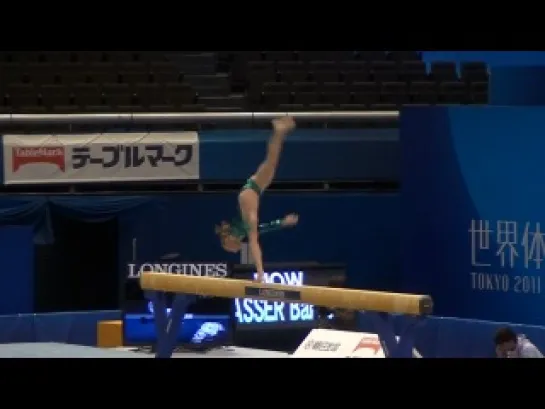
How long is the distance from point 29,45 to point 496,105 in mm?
6624

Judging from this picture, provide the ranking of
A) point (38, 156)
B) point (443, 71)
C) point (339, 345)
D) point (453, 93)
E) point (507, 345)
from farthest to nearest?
point (443, 71), point (453, 93), point (38, 156), point (339, 345), point (507, 345)

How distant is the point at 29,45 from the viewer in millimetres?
6746

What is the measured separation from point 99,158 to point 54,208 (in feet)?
2.59

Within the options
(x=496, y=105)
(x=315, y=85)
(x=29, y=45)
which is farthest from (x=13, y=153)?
(x=29, y=45)

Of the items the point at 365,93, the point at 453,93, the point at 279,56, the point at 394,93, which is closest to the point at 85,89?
the point at 279,56

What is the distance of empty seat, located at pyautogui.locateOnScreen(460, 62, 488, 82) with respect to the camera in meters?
16.6

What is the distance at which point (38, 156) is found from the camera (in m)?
13.8

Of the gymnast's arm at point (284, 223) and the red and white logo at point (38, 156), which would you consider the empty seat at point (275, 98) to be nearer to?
the red and white logo at point (38, 156)

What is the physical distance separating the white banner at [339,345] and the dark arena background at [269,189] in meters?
1.35

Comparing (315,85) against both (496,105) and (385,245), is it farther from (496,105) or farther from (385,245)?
(496,105)

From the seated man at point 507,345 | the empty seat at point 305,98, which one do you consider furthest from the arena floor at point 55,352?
the empty seat at point 305,98

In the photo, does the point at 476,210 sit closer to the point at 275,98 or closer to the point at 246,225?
the point at 246,225

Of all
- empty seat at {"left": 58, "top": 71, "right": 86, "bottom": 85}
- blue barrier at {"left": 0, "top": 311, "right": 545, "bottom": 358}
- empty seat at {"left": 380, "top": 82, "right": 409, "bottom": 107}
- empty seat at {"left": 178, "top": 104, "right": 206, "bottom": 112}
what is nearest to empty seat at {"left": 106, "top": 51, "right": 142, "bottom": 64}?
empty seat at {"left": 58, "top": 71, "right": 86, "bottom": 85}

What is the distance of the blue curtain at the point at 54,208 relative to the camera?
13859 millimetres
